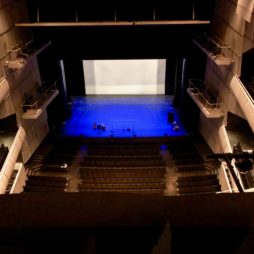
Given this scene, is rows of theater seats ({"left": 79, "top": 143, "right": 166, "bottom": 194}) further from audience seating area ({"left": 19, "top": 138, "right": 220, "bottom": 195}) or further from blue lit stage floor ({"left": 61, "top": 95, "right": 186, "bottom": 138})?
blue lit stage floor ({"left": 61, "top": 95, "right": 186, "bottom": 138})

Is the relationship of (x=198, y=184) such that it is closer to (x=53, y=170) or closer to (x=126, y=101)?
(x=53, y=170)

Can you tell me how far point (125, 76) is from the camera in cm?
2169

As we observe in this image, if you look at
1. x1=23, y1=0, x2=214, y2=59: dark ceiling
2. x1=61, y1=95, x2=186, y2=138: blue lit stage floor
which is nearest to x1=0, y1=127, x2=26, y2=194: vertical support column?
x1=61, y1=95, x2=186, y2=138: blue lit stage floor

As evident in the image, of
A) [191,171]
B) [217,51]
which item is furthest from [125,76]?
[191,171]

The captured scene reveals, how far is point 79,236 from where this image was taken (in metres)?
1.21

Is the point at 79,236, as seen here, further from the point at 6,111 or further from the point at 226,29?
the point at 226,29

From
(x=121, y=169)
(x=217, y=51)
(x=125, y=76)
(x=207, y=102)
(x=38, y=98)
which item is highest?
(x=217, y=51)

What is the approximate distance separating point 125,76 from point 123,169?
9.87 m

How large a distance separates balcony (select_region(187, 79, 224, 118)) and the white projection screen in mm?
6094

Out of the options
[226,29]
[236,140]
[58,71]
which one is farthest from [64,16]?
[236,140]

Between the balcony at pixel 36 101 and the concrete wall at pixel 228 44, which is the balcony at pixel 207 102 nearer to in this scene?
the concrete wall at pixel 228 44

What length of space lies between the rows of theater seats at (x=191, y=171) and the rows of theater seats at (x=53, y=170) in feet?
15.6

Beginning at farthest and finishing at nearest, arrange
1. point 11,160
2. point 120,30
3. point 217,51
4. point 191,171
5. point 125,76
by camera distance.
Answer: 1. point 125,76
2. point 120,30
3. point 191,171
4. point 217,51
5. point 11,160

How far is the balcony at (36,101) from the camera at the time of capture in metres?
13.3
